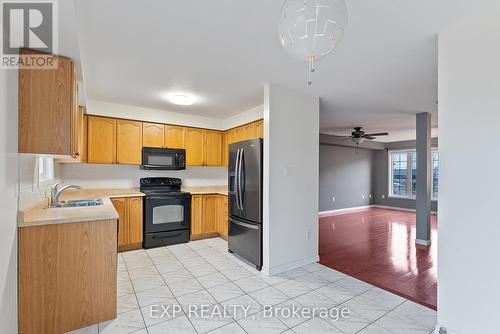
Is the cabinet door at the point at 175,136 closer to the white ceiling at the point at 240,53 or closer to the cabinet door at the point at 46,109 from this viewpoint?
the white ceiling at the point at 240,53

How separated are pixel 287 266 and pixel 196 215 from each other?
1932 mm

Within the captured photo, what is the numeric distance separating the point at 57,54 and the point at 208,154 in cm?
306

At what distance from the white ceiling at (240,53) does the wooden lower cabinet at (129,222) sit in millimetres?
1594

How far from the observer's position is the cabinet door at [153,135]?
4.24m

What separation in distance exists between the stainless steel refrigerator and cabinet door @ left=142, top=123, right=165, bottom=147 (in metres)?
1.43

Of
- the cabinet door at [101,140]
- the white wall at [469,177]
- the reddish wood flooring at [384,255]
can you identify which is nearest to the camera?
the white wall at [469,177]

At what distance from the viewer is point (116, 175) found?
436 cm

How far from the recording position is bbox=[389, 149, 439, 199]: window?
316 inches

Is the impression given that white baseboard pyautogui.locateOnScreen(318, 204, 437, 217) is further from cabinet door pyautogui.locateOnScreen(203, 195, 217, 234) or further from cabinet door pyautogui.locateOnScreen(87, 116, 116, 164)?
cabinet door pyautogui.locateOnScreen(87, 116, 116, 164)

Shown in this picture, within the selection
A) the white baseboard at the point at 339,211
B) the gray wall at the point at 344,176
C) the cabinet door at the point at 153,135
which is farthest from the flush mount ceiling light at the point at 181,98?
the white baseboard at the point at 339,211

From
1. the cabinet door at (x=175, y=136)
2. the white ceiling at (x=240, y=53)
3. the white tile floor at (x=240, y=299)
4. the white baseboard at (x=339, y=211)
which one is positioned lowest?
the white baseboard at (x=339, y=211)

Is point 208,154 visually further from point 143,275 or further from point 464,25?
point 464,25

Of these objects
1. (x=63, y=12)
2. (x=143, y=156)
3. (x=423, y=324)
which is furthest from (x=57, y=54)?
(x=423, y=324)

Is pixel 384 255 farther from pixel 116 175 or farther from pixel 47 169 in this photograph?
pixel 47 169
